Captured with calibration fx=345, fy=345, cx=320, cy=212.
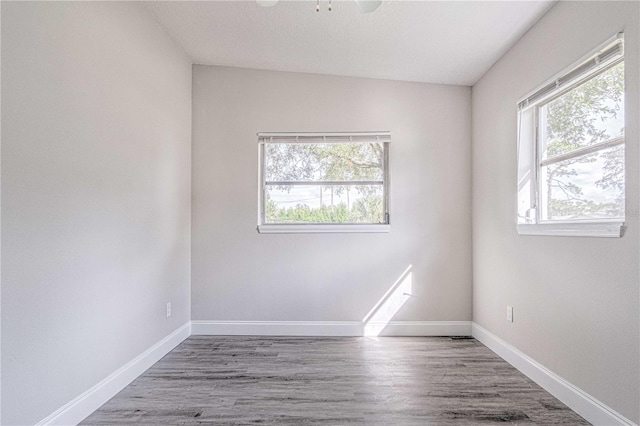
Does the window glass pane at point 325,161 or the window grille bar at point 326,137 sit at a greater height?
the window grille bar at point 326,137

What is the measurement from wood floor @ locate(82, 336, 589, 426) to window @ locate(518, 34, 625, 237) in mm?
1075

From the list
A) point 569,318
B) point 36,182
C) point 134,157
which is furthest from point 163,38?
point 569,318

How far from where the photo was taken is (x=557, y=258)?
215cm

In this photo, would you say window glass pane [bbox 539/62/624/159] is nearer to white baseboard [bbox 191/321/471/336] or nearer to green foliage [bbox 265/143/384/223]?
green foliage [bbox 265/143/384/223]

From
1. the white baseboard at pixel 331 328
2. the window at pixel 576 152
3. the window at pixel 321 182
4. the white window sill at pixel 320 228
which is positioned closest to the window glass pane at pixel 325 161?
the window at pixel 321 182

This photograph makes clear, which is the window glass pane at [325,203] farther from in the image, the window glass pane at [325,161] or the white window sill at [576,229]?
the white window sill at [576,229]

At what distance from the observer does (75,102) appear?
6.16 feet

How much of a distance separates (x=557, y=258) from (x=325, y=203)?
1.96 m

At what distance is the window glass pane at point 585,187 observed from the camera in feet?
5.85

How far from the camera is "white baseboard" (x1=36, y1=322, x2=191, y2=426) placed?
1.79m

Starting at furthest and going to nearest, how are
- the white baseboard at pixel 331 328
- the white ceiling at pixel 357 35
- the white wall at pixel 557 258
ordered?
the white baseboard at pixel 331 328
the white ceiling at pixel 357 35
the white wall at pixel 557 258

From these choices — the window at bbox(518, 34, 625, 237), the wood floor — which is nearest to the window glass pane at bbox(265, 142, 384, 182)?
the window at bbox(518, 34, 625, 237)

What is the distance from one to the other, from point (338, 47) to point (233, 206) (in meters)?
1.74

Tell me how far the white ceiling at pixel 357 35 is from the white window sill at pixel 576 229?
4.53 ft
